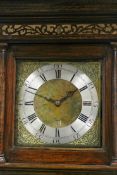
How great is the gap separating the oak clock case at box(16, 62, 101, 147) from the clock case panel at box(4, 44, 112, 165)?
0.09 ft

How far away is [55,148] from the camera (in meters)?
1.46

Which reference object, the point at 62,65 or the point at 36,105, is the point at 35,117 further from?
the point at 62,65

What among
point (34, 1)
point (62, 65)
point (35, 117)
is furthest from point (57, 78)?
point (34, 1)

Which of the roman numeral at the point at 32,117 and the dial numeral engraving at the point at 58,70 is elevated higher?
the dial numeral engraving at the point at 58,70

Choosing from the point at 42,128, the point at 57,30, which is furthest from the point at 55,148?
the point at 57,30

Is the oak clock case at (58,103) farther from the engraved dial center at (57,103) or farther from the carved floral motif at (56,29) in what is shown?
the carved floral motif at (56,29)

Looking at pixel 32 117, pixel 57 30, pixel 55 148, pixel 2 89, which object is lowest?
pixel 55 148

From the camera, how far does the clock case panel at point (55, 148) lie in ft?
4.75

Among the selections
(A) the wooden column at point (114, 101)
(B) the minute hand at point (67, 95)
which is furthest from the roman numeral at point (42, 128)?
(A) the wooden column at point (114, 101)

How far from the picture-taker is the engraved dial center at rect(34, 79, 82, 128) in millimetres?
1477

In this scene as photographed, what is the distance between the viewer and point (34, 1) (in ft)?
4.71

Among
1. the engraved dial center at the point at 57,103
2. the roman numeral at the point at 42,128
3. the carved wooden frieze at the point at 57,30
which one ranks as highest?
the carved wooden frieze at the point at 57,30

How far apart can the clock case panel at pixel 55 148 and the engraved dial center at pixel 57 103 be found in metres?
0.09

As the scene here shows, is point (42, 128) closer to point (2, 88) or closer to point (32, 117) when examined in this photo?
point (32, 117)
